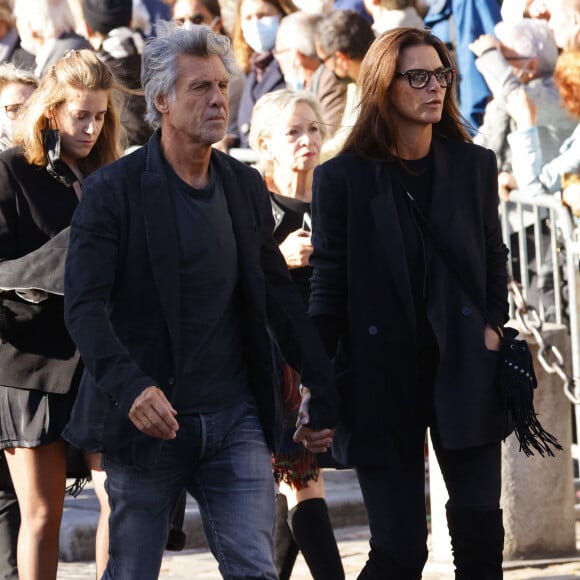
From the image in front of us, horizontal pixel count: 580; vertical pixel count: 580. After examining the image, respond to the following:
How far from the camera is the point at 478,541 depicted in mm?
4316

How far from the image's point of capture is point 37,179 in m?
5.12

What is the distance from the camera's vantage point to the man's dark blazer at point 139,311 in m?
3.82

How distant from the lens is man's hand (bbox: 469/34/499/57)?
8391 mm

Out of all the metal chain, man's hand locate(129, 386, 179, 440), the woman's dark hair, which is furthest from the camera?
the metal chain

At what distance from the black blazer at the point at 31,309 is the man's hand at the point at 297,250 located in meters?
0.95

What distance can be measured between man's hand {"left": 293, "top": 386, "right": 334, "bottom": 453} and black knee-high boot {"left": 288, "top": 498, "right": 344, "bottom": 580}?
136cm

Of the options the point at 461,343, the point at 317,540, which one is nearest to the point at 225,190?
the point at 461,343

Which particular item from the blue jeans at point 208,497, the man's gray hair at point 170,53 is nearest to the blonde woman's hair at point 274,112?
the man's gray hair at point 170,53

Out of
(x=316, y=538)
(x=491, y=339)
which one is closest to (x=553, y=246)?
(x=316, y=538)

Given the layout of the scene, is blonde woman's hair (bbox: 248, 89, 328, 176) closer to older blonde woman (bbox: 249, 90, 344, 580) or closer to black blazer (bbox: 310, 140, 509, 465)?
older blonde woman (bbox: 249, 90, 344, 580)

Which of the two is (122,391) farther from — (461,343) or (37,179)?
(37,179)

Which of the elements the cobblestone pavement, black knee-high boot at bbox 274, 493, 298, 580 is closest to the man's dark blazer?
black knee-high boot at bbox 274, 493, 298, 580

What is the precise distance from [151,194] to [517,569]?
129 inches

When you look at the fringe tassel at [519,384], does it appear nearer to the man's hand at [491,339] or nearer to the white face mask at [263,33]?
the man's hand at [491,339]
